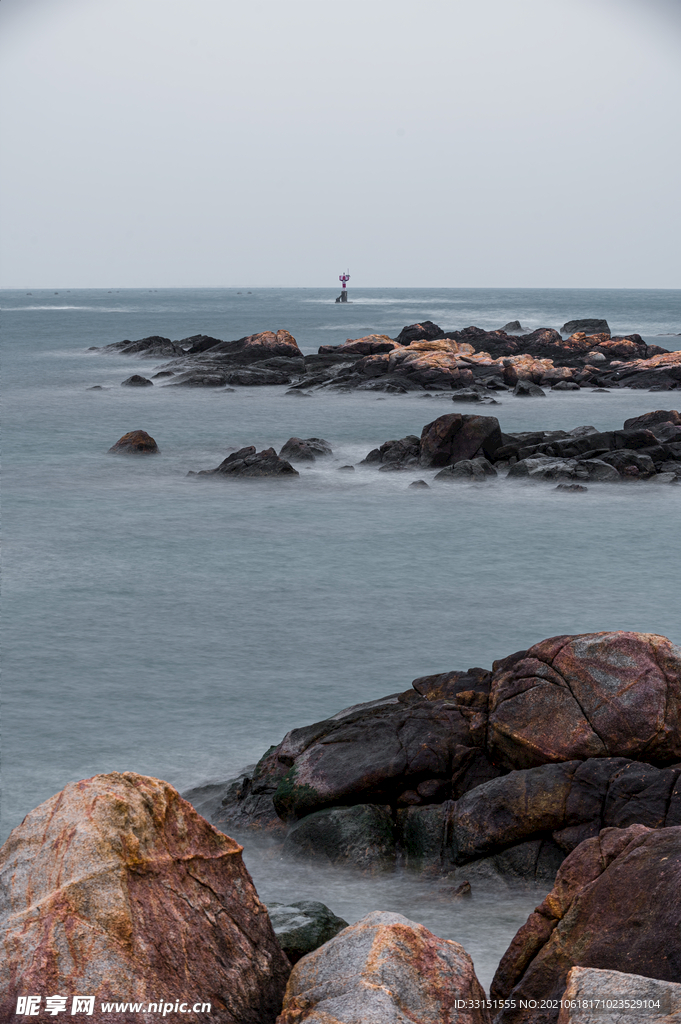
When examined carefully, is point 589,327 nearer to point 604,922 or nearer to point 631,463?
point 631,463

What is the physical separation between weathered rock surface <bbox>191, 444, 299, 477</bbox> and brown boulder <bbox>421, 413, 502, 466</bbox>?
388 cm

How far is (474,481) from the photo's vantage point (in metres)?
24.2

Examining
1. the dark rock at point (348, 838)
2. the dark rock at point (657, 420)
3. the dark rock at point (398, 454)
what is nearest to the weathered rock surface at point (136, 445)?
the dark rock at point (398, 454)

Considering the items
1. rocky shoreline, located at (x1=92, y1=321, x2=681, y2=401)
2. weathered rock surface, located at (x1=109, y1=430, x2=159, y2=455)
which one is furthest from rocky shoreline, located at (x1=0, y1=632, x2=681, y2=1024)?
rocky shoreline, located at (x1=92, y1=321, x2=681, y2=401)

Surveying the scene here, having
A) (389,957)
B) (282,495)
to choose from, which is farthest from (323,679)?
(282,495)

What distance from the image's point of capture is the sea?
30.8 ft

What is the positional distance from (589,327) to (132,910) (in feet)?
240

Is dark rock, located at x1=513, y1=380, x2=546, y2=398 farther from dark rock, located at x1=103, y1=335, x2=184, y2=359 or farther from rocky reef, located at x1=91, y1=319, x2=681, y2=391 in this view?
dark rock, located at x1=103, y1=335, x2=184, y2=359

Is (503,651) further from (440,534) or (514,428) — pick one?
(514,428)

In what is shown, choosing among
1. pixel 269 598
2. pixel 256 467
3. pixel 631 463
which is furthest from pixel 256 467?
pixel 269 598

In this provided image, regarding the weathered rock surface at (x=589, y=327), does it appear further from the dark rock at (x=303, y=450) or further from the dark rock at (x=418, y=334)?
the dark rock at (x=303, y=450)

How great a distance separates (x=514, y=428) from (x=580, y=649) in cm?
2649

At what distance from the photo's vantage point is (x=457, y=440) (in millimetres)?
25594

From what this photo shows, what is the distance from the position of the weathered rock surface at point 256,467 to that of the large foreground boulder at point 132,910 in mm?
19739
